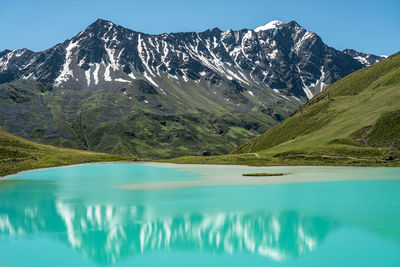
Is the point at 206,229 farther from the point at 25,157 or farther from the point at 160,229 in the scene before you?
the point at 25,157

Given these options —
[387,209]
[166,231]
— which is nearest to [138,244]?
[166,231]

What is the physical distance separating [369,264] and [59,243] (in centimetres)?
2929

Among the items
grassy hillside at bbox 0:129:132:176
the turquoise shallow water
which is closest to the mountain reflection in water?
the turquoise shallow water

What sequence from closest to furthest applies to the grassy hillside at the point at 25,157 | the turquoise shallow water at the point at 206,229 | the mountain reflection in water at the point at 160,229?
the turquoise shallow water at the point at 206,229 → the mountain reflection in water at the point at 160,229 → the grassy hillside at the point at 25,157

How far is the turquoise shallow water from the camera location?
3322 cm

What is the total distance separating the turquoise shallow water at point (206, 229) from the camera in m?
33.2

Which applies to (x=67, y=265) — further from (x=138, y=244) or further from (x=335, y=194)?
(x=335, y=194)

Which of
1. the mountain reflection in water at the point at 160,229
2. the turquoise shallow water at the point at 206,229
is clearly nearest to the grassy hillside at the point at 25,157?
the turquoise shallow water at the point at 206,229

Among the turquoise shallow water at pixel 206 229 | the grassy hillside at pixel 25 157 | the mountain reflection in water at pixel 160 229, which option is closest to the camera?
the turquoise shallow water at pixel 206 229

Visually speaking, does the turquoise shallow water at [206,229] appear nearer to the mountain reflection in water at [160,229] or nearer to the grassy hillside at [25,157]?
the mountain reflection in water at [160,229]

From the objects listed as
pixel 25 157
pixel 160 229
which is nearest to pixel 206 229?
pixel 160 229

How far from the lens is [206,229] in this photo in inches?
1670

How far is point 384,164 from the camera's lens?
13162 centimetres

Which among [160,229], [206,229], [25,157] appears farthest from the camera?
[25,157]
